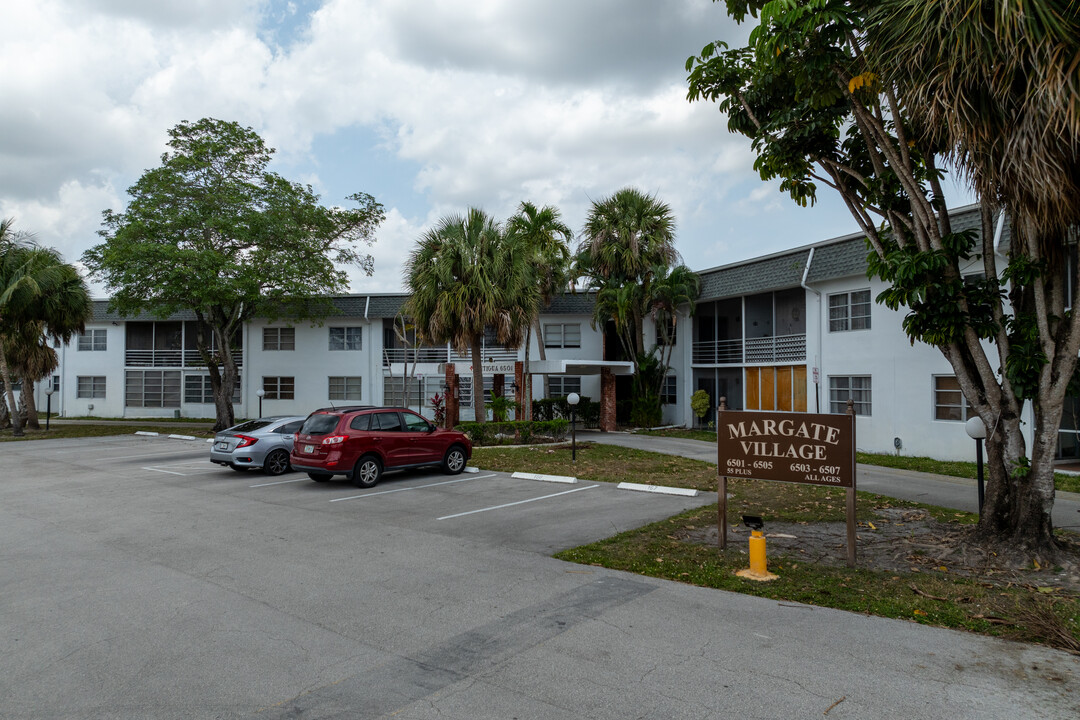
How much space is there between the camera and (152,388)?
35219mm

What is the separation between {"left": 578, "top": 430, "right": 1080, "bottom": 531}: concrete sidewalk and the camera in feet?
35.8

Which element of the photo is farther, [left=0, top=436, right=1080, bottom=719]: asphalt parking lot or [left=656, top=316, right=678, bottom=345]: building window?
[left=656, top=316, right=678, bottom=345]: building window

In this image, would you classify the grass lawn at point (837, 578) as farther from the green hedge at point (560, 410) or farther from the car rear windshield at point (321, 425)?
the green hedge at point (560, 410)

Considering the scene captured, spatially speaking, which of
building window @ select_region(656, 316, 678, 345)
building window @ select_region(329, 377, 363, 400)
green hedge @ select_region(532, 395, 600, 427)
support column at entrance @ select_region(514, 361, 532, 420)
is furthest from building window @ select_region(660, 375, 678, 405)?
building window @ select_region(329, 377, 363, 400)

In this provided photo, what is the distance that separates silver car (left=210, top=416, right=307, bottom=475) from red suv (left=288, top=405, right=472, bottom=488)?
5.51 feet

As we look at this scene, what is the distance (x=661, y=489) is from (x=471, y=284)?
30.4 feet

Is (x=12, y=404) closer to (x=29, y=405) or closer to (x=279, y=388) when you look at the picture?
(x=29, y=405)

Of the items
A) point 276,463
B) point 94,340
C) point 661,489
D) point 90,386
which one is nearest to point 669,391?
point 661,489

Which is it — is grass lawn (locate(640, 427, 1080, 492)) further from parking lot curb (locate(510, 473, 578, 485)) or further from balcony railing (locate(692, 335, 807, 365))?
parking lot curb (locate(510, 473, 578, 485))

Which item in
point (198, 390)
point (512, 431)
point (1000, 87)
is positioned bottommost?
point (512, 431)

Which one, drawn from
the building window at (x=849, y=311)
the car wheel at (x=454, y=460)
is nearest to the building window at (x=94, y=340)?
the car wheel at (x=454, y=460)

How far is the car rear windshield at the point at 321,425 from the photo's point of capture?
13.5 metres

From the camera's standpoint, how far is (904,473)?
1553 centimetres

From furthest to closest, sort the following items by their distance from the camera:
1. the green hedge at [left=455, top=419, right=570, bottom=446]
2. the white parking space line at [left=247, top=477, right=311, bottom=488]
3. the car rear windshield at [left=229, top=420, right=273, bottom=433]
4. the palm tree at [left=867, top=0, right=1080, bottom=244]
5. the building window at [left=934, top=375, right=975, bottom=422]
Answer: the green hedge at [left=455, top=419, right=570, bottom=446] < the building window at [left=934, top=375, right=975, bottom=422] < the car rear windshield at [left=229, top=420, right=273, bottom=433] < the white parking space line at [left=247, top=477, right=311, bottom=488] < the palm tree at [left=867, top=0, right=1080, bottom=244]
